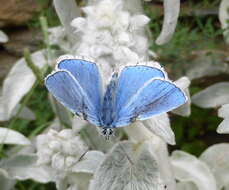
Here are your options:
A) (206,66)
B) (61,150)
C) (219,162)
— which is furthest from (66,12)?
(206,66)

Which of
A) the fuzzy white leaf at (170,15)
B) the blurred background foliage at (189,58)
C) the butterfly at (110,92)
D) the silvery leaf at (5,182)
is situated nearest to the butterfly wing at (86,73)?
the butterfly at (110,92)

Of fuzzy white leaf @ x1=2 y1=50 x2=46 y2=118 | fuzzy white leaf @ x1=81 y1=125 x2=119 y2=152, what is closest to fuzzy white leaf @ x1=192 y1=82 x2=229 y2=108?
fuzzy white leaf @ x1=81 y1=125 x2=119 y2=152

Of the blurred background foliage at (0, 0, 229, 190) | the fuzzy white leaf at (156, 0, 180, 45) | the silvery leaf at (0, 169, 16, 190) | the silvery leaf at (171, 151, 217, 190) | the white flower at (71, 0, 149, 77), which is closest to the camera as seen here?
the white flower at (71, 0, 149, 77)

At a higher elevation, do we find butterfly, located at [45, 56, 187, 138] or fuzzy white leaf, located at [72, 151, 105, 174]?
butterfly, located at [45, 56, 187, 138]

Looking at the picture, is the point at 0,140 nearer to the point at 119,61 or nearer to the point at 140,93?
the point at 119,61

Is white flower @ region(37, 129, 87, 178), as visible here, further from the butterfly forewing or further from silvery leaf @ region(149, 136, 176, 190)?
the butterfly forewing

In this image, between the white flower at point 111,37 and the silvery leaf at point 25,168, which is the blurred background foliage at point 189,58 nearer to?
the silvery leaf at point 25,168

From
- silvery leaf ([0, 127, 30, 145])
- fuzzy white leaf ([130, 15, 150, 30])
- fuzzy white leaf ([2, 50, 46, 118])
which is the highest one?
fuzzy white leaf ([130, 15, 150, 30])

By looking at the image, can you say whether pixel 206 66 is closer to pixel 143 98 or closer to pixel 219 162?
pixel 219 162

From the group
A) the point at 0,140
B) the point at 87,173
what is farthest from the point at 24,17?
the point at 87,173
